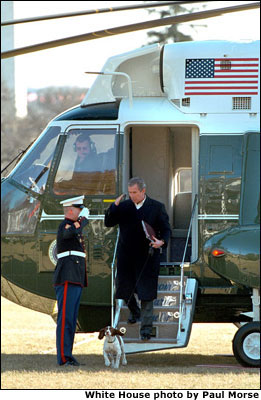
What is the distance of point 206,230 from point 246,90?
1.93 metres

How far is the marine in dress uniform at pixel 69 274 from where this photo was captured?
10.9 metres

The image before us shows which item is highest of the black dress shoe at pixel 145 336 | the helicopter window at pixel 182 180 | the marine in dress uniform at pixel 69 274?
the helicopter window at pixel 182 180

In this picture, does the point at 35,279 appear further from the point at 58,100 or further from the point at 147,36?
the point at 58,100

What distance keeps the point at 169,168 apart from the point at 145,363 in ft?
9.35

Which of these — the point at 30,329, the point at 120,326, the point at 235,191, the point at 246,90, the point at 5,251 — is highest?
the point at 246,90

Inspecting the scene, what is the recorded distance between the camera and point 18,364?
12.1 m

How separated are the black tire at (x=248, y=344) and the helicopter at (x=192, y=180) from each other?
1 cm

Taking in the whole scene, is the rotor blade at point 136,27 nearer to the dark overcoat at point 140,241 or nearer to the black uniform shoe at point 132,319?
the dark overcoat at point 140,241

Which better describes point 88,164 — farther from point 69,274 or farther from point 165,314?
point 165,314

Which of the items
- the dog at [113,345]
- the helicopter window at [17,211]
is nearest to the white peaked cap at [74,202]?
the helicopter window at [17,211]

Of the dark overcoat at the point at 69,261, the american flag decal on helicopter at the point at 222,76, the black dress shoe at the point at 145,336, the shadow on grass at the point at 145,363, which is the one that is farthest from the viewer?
the american flag decal on helicopter at the point at 222,76

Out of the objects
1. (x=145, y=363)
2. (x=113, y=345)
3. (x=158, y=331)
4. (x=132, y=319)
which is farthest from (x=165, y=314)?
(x=145, y=363)

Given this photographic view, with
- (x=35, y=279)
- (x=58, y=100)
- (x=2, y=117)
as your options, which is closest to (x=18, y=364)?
(x=35, y=279)

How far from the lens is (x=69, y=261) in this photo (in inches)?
430
